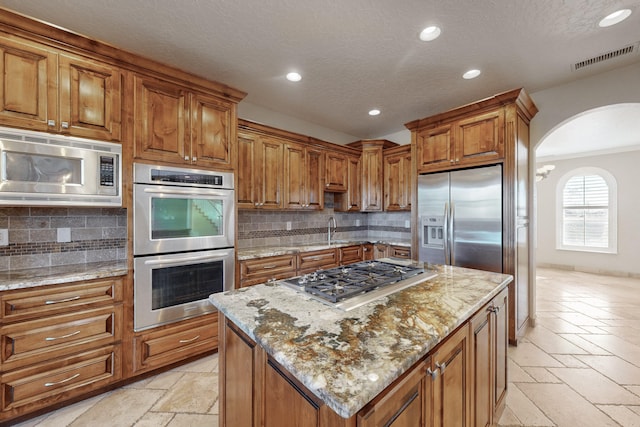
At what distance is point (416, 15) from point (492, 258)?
8.02 ft

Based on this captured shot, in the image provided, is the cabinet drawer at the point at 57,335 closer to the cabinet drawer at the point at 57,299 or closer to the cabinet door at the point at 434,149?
the cabinet drawer at the point at 57,299

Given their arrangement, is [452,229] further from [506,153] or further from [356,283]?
[356,283]


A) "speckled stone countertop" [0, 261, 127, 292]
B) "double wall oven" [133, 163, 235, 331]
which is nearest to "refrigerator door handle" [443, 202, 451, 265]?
"double wall oven" [133, 163, 235, 331]

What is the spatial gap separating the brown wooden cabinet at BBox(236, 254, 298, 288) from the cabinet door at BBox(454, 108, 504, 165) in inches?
92.7

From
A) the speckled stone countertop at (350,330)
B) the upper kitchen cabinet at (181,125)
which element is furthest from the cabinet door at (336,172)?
the speckled stone countertop at (350,330)

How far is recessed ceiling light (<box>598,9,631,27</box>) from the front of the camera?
6.34ft

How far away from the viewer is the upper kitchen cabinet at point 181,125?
85.9 inches

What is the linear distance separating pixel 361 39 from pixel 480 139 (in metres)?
1.75

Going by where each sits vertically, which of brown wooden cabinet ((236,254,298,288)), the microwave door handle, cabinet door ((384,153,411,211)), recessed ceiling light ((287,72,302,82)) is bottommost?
brown wooden cabinet ((236,254,298,288))

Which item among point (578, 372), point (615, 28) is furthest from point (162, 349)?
point (615, 28)

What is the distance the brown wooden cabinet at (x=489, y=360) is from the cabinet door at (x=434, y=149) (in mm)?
1909

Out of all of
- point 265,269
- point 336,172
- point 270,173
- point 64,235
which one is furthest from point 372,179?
point 64,235

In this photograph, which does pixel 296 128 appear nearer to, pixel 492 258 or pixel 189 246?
pixel 189 246

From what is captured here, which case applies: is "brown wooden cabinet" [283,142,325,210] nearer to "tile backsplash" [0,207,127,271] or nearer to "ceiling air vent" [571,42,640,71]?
"tile backsplash" [0,207,127,271]
